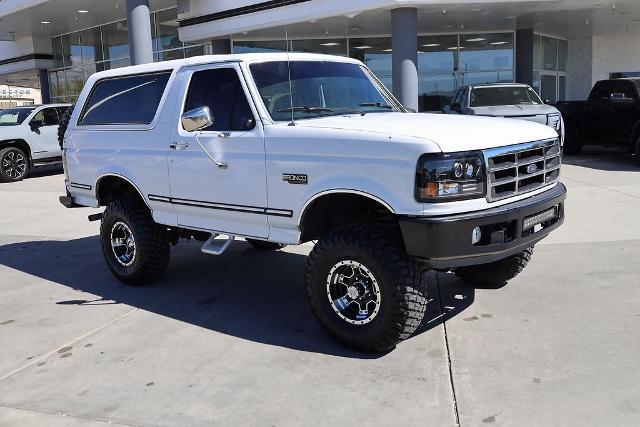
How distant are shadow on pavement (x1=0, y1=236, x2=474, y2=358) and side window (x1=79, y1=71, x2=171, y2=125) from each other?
5.41 feet

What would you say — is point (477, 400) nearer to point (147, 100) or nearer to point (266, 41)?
point (147, 100)

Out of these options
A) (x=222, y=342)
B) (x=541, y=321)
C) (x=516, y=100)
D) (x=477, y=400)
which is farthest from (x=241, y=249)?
(x=516, y=100)

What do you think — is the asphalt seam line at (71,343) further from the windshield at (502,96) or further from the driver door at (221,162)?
the windshield at (502,96)

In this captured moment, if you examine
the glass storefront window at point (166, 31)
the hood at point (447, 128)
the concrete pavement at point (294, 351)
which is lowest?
the concrete pavement at point (294, 351)

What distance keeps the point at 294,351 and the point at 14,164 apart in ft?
43.9

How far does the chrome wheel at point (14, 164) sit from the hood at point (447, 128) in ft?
42.6

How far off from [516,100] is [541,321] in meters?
8.94

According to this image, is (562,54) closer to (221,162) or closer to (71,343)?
(221,162)

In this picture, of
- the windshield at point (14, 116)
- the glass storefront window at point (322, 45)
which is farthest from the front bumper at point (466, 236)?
the glass storefront window at point (322, 45)

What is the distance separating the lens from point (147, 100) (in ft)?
18.6

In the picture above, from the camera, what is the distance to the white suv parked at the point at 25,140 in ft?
49.3

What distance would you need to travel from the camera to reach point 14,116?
1557 centimetres

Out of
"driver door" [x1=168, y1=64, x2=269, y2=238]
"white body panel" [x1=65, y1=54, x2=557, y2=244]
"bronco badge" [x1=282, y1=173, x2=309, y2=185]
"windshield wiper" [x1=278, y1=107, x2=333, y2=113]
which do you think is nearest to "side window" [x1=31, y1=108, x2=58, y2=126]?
"white body panel" [x1=65, y1=54, x2=557, y2=244]

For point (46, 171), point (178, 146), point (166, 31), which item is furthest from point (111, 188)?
point (166, 31)
